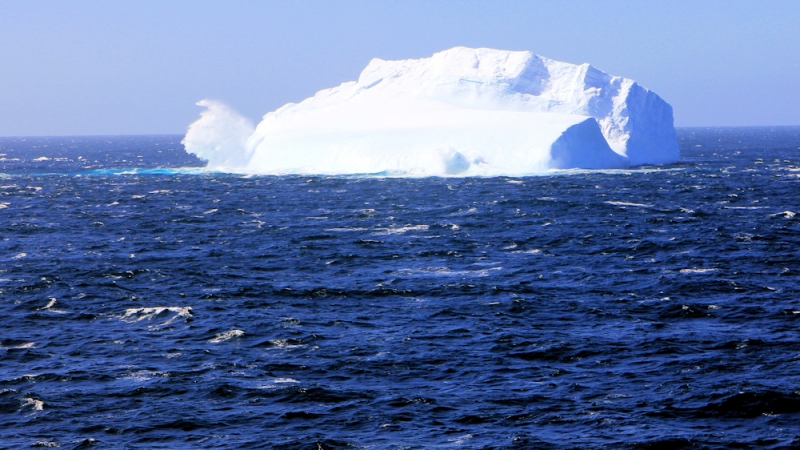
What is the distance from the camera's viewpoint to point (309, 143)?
7150 cm

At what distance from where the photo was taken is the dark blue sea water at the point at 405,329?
16281 millimetres

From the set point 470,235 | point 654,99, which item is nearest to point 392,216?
point 470,235

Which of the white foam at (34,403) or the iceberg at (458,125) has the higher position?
the iceberg at (458,125)

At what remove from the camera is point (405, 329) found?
22875mm

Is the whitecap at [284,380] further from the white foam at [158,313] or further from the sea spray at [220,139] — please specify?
the sea spray at [220,139]

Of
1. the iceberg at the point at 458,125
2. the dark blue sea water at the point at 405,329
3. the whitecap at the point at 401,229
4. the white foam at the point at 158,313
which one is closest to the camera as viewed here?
the dark blue sea water at the point at 405,329

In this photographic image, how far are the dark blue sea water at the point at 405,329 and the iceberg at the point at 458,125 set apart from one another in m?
19.6

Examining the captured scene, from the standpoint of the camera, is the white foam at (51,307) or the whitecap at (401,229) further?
the whitecap at (401,229)

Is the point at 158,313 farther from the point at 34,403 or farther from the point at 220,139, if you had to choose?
the point at 220,139

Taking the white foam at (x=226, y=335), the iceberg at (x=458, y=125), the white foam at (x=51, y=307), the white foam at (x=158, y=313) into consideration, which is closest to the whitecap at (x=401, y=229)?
the white foam at (x=158, y=313)

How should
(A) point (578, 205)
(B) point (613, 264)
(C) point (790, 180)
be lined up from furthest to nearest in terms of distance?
(C) point (790, 180), (A) point (578, 205), (B) point (613, 264)

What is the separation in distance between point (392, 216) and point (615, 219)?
449 inches

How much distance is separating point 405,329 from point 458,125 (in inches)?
1826

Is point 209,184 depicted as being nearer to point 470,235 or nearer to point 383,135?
point 383,135
